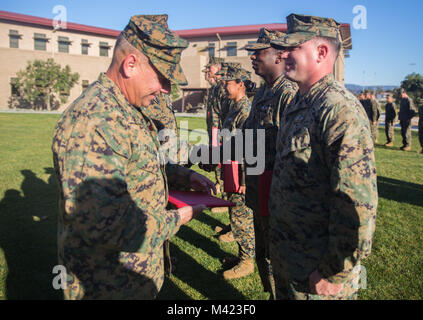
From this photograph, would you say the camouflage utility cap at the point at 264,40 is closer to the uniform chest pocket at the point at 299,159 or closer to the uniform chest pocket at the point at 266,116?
the uniform chest pocket at the point at 266,116

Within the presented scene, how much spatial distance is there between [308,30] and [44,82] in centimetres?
3945

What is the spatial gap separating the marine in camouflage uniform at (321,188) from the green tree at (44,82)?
39.2 metres

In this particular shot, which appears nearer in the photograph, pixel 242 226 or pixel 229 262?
pixel 242 226

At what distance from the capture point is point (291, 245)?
6.62ft

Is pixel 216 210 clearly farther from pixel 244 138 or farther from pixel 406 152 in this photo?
pixel 406 152

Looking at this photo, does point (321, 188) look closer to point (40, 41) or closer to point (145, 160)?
point (145, 160)

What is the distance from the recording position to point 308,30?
2.04m

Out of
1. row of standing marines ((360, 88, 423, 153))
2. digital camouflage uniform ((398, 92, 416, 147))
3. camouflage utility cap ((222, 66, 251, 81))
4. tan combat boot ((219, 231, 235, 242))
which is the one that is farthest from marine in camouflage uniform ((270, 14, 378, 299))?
digital camouflage uniform ((398, 92, 416, 147))

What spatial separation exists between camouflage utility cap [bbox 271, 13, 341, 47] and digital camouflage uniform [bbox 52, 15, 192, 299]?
698mm

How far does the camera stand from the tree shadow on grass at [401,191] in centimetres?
682

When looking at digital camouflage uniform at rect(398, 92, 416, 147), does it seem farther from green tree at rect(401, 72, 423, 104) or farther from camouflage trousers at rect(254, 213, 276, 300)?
green tree at rect(401, 72, 423, 104)

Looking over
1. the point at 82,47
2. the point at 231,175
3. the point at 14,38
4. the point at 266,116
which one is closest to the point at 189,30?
the point at 82,47

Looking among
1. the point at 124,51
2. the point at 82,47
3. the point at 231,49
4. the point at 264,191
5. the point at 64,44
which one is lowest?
the point at 264,191

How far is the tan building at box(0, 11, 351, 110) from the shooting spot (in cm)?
3625
